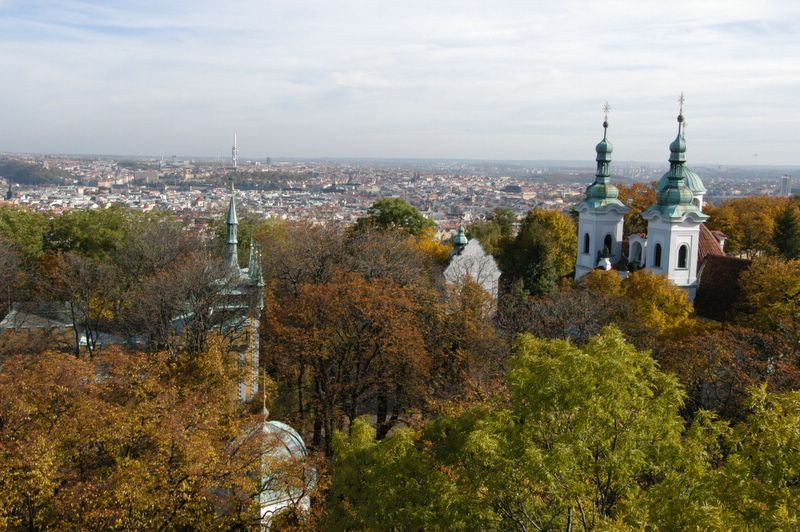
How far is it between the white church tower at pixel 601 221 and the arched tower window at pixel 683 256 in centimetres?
422

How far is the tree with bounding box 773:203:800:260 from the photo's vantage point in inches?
1559

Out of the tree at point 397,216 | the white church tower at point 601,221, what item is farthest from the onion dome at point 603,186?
the tree at point 397,216

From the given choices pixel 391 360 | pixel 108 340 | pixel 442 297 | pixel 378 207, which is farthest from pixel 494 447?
pixel 378 207

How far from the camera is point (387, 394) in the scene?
24328mm

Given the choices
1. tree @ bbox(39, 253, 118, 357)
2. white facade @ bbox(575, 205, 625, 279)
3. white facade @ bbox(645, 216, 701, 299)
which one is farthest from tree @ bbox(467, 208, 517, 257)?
tree @ bbox(39, 253, 118, 357)

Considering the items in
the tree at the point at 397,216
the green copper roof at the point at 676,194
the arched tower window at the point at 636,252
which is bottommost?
the arched tower window at the point at 636,252

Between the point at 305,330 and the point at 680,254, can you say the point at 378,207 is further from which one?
the point at 305,330

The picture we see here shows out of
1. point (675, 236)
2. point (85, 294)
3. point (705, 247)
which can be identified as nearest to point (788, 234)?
point (705, 247)

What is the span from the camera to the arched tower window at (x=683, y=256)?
32719mm

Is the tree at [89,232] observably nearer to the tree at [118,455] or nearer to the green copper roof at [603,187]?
the tree at [118,455]

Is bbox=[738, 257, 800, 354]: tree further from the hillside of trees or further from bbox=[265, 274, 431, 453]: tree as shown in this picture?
bbox=[265, 274, 431, 453]: tree

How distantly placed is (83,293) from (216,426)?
13.6 m

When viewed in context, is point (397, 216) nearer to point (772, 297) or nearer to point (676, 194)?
point (676, 194)

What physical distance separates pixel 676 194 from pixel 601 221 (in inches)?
188
